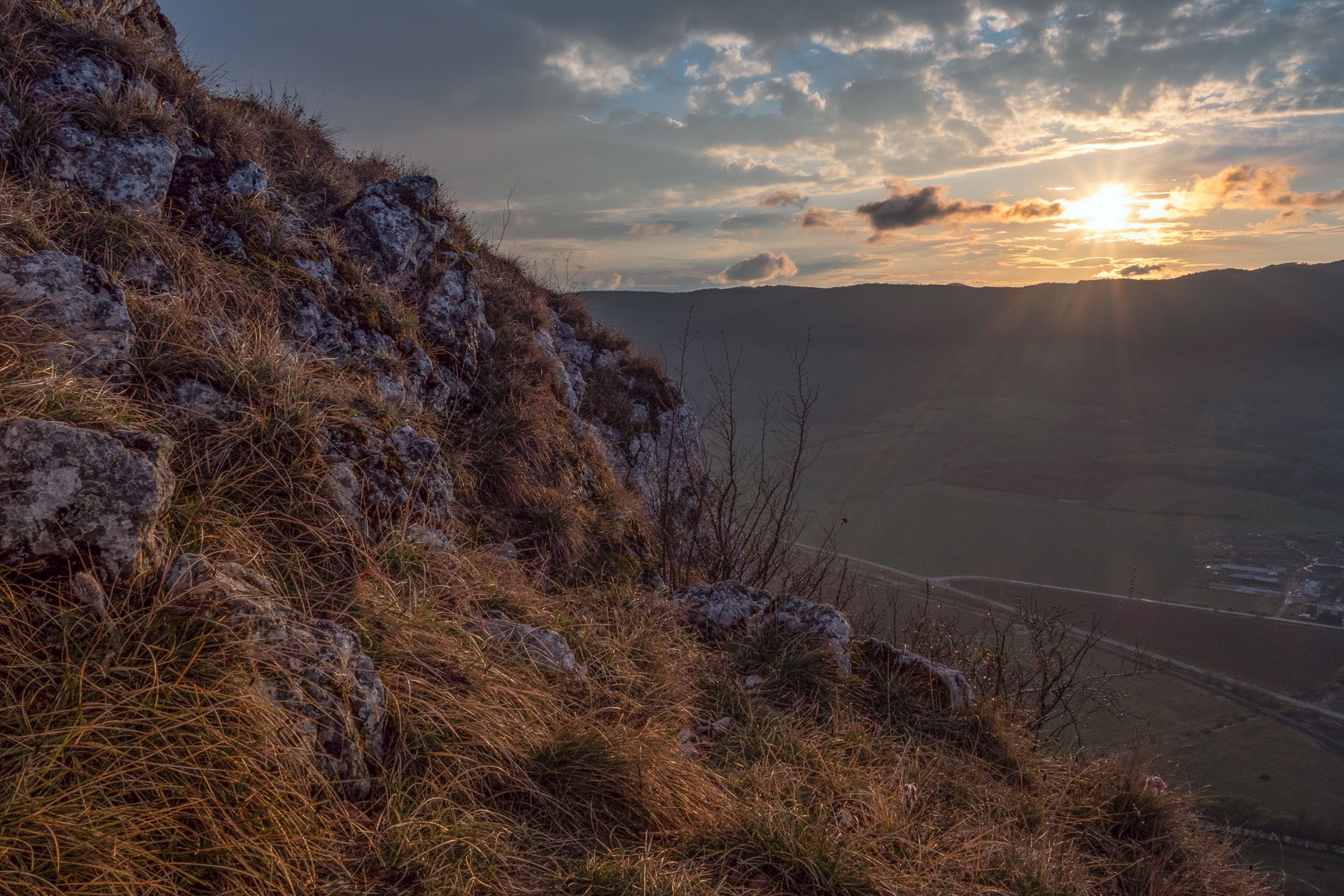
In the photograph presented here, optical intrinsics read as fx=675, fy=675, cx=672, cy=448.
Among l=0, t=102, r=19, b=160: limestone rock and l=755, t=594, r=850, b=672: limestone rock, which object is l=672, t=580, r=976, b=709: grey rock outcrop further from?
l=0, t=102, r=19, b=160: limestone rock

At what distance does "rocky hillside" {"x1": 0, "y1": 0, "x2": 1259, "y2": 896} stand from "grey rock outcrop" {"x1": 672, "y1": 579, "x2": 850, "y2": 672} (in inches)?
1.2

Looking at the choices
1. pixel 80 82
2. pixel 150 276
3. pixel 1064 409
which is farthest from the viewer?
pixel 1064 409

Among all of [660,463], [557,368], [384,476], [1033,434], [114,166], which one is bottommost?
[1033,434]

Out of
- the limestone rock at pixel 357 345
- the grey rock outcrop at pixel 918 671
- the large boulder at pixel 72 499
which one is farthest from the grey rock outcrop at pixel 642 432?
the large boulder at pixel 72 499

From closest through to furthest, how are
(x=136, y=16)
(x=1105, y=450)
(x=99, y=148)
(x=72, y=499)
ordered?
1. (x=72, y=499)
2. (x=99, y=148)
3. (x=136, y=16)
4. (x=1105, y=450)

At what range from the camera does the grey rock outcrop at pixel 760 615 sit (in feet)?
17.7

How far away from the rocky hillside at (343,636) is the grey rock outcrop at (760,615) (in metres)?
0.03

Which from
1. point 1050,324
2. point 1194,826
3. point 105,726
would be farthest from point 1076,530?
point 105,726

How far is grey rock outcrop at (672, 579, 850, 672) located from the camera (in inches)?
212

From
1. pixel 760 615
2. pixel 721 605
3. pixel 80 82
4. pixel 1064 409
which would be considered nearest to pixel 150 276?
pixel 80 82

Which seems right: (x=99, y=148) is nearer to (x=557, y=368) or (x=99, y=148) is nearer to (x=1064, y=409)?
(x=557, y=368)

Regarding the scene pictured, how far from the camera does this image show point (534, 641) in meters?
3.86

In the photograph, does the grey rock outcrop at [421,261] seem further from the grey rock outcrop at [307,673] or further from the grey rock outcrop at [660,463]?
the grey rock outcrop at [307,673]

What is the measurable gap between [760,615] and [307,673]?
12.3 ft
